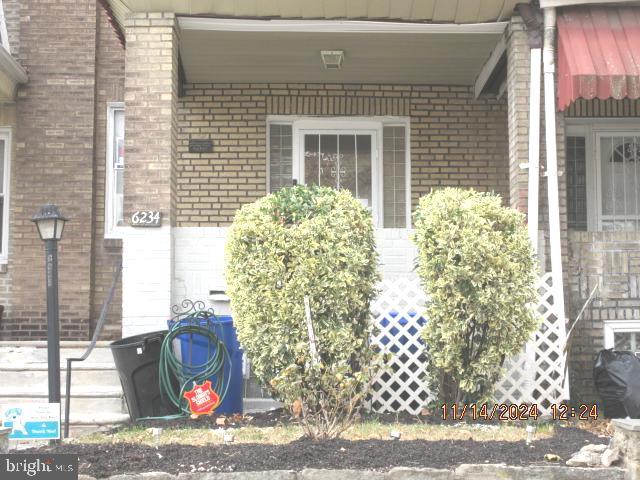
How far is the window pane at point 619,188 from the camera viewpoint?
999 centimetres

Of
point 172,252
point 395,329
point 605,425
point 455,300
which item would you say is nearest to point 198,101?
point 172,252

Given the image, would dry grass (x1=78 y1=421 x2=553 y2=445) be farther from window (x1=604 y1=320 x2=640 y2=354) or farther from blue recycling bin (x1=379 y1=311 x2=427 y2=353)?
window (x1=604 y1=320 x2=640 y2=354)

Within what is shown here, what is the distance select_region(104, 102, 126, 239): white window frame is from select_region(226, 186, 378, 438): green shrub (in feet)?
14.5

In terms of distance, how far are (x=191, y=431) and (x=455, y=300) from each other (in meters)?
2.30

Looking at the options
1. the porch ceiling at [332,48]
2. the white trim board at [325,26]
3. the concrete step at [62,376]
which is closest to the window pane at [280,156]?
the porch ceiling at [332,48]

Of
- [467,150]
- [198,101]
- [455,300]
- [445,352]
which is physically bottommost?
[445,352]

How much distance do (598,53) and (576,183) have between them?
304cm

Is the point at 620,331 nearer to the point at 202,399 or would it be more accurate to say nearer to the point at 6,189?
the point at 202,399

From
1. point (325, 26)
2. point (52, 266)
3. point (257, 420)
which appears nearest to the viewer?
point (52, 266)

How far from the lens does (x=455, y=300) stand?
6203 millimetres

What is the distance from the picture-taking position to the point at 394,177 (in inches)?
399

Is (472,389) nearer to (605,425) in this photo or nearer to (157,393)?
(605,425)

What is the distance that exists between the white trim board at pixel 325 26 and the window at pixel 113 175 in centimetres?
286

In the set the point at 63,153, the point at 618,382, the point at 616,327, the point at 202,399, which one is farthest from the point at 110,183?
the point at 618,382
